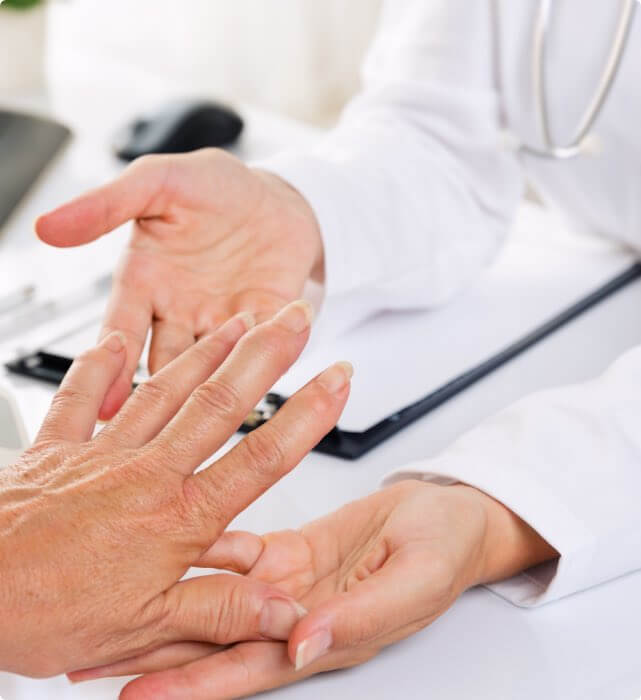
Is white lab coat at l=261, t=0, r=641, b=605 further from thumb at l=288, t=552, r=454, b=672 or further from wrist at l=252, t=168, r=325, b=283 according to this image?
thumb at l=288, t=552, r=454, b=672

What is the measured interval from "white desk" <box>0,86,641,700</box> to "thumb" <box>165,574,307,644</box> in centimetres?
3

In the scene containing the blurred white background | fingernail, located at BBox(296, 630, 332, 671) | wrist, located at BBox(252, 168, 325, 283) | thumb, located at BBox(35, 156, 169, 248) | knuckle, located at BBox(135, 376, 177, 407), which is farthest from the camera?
the blurred white background

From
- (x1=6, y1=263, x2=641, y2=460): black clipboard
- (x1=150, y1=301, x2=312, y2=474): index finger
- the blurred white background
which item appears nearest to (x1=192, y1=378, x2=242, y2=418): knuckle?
(x1=150, y1=301, x2=312, y2=474): index finger

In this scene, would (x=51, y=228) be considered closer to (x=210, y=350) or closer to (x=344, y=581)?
(x=210, y=350)

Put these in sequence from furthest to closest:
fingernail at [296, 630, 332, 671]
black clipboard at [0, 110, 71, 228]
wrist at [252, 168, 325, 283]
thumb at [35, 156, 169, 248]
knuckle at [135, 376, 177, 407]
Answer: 1. black clipboard at [0, 110, 71, 228]
2. wrist at [252, 168, 325, 283]
3. thumb at [35, 156, 169, 248]
4. knuckle at [135, 376, 177, 407]
5. fingernail at [296, 630, 332, 671]

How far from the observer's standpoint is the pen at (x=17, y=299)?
0.85 meters

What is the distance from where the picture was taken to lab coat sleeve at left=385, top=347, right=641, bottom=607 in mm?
542

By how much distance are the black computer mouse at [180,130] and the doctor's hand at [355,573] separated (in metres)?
0.66

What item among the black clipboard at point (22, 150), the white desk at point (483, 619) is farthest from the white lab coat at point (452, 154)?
the black clipboard at point (22, 150)

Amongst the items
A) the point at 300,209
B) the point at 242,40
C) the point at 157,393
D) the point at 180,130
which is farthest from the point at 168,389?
the point at 242,40

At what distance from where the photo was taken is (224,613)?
482 millimetres

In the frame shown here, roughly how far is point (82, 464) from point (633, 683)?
11.0 inches

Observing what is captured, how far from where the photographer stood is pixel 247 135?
1217 millimetres

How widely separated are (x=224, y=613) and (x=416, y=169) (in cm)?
51
